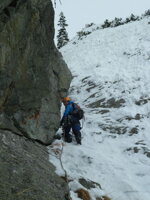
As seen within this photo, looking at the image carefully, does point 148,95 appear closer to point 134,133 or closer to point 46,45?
point 134,133

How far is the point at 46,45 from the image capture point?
977 centimetres

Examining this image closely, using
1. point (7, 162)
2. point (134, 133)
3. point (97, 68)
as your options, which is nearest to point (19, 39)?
point (7, 162)

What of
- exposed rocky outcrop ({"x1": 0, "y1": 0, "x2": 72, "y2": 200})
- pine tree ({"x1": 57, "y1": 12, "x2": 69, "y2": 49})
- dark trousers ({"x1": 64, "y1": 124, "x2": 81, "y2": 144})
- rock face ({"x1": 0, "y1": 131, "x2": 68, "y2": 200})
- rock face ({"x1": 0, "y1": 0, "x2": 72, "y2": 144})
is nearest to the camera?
rock face ({"x1": 0, "y1": 131, "x2": 68, "y2": 200})

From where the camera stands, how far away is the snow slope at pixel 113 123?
25.2 feet

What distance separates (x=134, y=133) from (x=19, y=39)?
5.85m

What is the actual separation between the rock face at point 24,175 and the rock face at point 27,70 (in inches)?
38.1

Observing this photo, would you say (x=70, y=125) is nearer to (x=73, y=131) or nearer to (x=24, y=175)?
(x=73, y=131)

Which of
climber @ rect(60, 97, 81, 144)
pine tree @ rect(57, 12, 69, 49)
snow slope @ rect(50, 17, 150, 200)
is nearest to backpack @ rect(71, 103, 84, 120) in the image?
climber @ rect(60, 97, 81, 144)

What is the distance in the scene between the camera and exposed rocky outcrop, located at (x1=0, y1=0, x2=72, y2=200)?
5668 mm

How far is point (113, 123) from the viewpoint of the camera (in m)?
11.9

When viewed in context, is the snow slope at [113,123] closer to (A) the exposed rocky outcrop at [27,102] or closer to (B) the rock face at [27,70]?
(A) the exposed rocky outcrop at [27,102]

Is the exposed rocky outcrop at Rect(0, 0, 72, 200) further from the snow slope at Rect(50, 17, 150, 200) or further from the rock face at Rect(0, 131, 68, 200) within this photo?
the snow slope at Rect(50, 17, 150, 200)

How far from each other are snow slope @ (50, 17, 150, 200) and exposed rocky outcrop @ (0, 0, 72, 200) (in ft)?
2.66

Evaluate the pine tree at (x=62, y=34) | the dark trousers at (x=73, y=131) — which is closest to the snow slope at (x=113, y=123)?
the dark trousers at (x=73, y=131)
